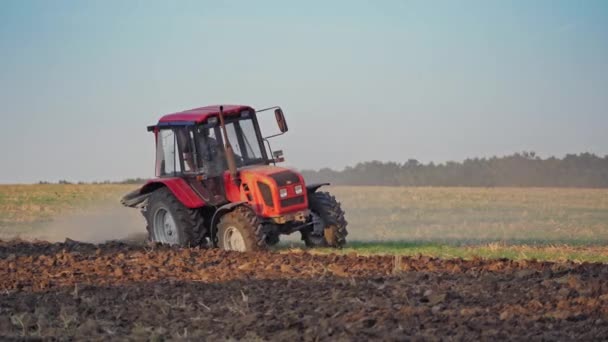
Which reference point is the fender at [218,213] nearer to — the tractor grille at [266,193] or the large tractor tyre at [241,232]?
the large tractor tyre at [241,232]

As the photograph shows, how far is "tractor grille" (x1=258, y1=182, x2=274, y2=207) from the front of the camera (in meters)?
17.5

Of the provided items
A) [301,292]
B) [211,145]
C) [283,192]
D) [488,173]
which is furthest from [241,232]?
[488,173]

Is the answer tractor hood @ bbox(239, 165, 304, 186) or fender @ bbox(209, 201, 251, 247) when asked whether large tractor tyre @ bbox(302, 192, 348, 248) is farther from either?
fender @ bbox(209, 201, 251, 247)

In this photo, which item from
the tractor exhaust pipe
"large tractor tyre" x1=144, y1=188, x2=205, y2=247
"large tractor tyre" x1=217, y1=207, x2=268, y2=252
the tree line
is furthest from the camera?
the tree line

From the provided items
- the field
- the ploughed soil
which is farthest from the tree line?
the ploughed soil

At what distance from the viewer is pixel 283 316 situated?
403 inches

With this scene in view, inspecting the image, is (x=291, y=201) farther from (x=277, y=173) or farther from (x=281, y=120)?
(x=281, y=120)

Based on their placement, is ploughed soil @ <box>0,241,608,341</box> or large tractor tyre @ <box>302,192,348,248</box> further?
large tractor tyre @ <box>302,192,348,248</box>

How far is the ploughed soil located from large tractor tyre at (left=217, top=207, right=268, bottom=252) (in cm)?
100

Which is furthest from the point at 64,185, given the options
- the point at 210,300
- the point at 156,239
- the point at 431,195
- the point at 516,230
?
the point at 210,300

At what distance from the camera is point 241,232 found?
17281mm

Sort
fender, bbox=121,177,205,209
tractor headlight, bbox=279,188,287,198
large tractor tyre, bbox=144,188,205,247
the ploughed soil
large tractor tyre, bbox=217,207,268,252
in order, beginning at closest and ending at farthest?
the ploughed soil < large tractor tyre, bbox=217,207,268,252 < tractor headlight, bbox=279,188,287,198 < fender, bbox=121,177,205,209 < large tractor tyre, bbox=144,188,205,247

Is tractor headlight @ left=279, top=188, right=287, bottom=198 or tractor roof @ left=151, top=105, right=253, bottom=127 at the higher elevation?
tractor roof @ left=151, top=105, right=253, bottom=127

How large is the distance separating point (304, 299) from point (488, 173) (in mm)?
39751
